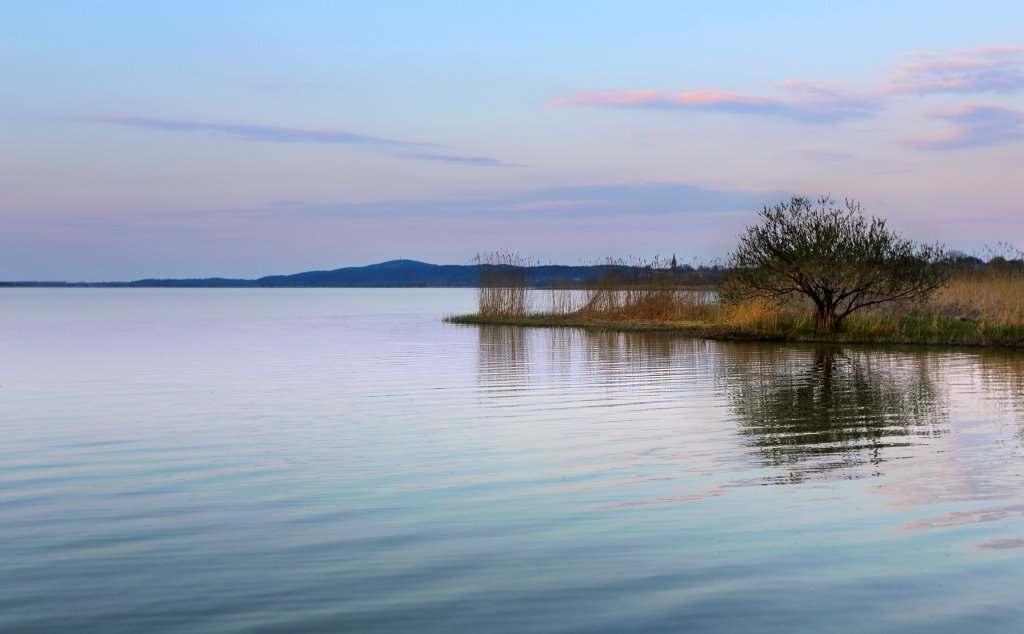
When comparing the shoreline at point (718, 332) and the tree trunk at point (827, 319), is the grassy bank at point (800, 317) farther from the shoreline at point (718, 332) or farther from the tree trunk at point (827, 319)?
the tree trunk at point (827, 319)

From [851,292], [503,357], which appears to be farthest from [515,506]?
[851,292]

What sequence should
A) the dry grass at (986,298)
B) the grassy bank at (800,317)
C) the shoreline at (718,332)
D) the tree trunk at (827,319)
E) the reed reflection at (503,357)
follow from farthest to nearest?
1. the tree trunk at (827,319)
2. the grassy bank at (800,317)
3. the dry grass at (986,298)
4. the shoreline at (718,332)
5. the reed reflection at (503,357)

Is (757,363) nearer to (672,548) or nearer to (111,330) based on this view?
(672,548)

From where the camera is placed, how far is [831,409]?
49.7 ft

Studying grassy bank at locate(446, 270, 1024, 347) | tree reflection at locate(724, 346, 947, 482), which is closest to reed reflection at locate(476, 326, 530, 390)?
tree reflection at locate(724, 346, 947, 482)

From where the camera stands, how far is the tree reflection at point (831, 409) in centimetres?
1118

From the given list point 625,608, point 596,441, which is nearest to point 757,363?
point 596,441

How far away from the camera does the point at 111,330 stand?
39750mm

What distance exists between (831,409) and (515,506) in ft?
25.5

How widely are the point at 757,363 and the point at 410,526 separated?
16666 mm

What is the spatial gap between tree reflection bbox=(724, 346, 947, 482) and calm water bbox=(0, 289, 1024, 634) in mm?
86

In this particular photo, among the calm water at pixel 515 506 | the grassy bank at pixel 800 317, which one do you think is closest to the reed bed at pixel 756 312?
the grassy bank at pixel 800 317

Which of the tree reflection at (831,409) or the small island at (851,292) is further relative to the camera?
the small island at (851,292)

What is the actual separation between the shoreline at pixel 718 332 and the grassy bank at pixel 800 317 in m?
0.03
